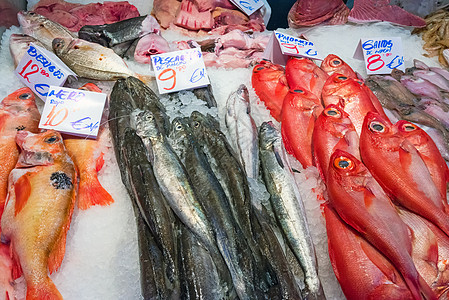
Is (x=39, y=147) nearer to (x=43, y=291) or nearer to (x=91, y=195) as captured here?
(x=91, y=195)

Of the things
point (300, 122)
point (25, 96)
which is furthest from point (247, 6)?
point (25, 96)

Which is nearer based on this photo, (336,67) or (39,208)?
(39,208)

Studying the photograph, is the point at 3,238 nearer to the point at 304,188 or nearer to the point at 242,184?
the point at 242,184

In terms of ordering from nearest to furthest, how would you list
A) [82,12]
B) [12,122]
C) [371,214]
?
[371,214], [12,122], [82,12]

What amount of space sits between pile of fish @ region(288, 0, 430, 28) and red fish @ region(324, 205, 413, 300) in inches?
99.8

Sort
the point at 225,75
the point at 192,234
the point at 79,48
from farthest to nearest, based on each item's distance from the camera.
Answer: the point at 225,75 < the point at 79,48 < the point at 192,234

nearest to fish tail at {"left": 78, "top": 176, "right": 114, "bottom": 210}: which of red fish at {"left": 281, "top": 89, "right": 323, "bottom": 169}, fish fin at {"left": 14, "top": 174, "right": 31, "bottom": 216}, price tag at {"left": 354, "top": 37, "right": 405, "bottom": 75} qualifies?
fish fin at {"left": 14, "top": 174, "right": 31, "bottom": 216}

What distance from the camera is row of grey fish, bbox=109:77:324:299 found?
1.42 meters

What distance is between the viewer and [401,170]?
Result: 174 cm

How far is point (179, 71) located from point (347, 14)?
216 centimetres

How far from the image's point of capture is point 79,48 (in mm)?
2625

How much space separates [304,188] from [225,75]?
4.22ft

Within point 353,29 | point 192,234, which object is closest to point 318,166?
point 192,234

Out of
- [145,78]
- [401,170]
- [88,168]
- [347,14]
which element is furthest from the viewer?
[347,14]
